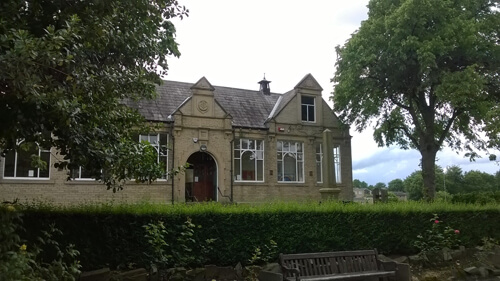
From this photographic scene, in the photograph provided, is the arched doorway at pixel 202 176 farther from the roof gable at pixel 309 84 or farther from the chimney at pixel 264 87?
the roof gable at pixel 309 84

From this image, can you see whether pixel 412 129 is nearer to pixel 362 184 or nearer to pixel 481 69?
pixel 481 69

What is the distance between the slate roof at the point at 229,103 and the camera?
22.6 metres

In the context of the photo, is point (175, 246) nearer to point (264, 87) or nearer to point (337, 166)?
point (337, 166)

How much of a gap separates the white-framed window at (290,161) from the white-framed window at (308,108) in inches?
78.0

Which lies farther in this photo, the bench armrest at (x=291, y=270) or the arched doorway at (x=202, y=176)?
the arched doorway at (x=202, y=176)

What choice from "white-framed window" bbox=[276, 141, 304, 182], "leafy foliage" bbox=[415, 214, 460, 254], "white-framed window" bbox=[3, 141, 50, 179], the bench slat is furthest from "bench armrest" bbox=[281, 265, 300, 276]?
"white-framed window" bbox=[276, 141, 304, 182]

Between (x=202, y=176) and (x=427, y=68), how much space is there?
13.7 metres

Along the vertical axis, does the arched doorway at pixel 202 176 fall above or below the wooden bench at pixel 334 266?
above

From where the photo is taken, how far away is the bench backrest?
8.34 metres

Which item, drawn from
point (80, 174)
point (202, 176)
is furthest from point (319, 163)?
point (80, 174)

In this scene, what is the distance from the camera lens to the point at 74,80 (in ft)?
17.0

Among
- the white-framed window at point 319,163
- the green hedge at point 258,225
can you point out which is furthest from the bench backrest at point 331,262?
the white-framed window at point 319,163

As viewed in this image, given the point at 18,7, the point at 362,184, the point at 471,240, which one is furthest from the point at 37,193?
the point at 362,184

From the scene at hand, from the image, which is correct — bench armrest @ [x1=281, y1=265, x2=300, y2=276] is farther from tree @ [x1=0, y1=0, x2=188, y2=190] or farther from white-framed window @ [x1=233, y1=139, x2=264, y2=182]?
white-framed window @ [x1=233, y1=139, x2=264, y2=182]
